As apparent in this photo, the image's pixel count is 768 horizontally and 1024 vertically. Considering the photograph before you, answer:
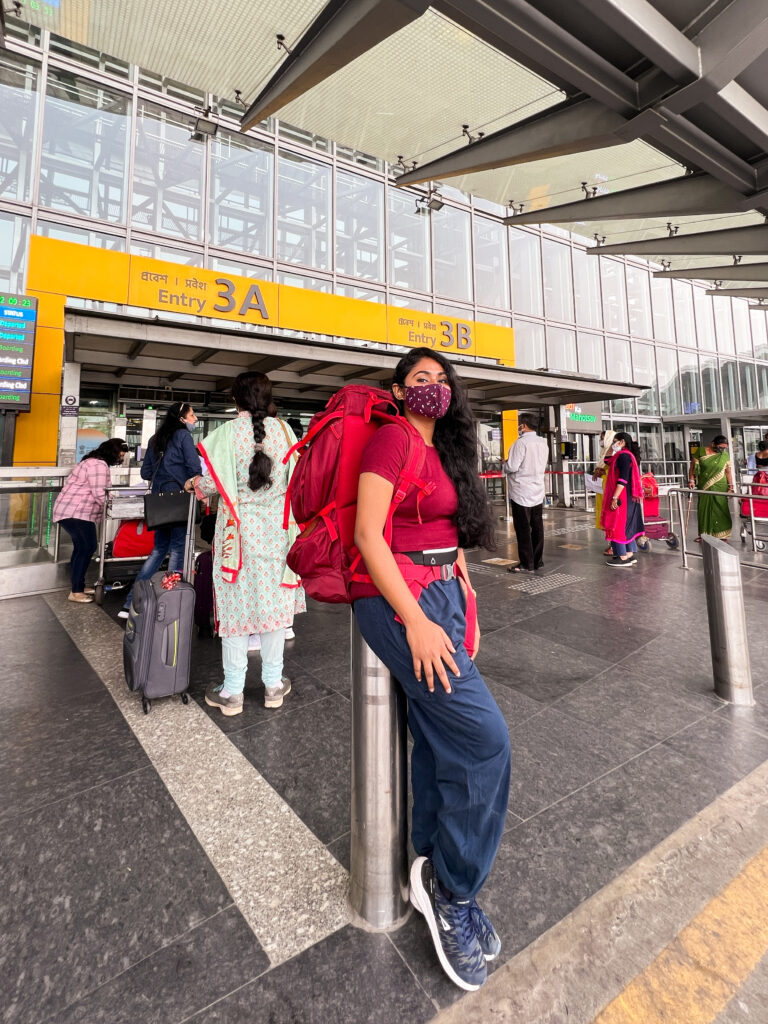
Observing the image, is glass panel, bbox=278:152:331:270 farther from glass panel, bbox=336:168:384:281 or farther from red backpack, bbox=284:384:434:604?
red backpack, bbox=284:384:434:604

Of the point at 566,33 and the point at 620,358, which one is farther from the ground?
the point at 620,358

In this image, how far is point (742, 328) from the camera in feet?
80.6

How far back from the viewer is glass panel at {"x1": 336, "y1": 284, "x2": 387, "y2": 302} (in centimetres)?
1335

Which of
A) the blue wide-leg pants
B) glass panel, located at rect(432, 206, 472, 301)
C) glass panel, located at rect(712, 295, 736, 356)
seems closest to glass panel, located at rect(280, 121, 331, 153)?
glass panel, located at rect(432, 206, 472, 301)

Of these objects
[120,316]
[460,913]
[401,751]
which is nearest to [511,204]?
[120,316]

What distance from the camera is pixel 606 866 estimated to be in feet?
5.81

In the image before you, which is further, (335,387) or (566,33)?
(335,387)

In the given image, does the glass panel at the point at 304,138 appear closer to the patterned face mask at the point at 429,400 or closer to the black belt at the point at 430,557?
the patterned face mask at the point at 429,400

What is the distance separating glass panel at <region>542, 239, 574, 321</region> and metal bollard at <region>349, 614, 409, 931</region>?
62.3 ft

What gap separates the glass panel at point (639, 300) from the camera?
67.6 feet

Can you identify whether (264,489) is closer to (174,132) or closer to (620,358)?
(174,132)

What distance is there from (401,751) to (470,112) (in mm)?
4543

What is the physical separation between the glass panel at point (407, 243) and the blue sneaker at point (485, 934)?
1497 centimetres

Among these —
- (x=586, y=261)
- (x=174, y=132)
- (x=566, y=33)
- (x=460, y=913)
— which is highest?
(x=586, y=261)
